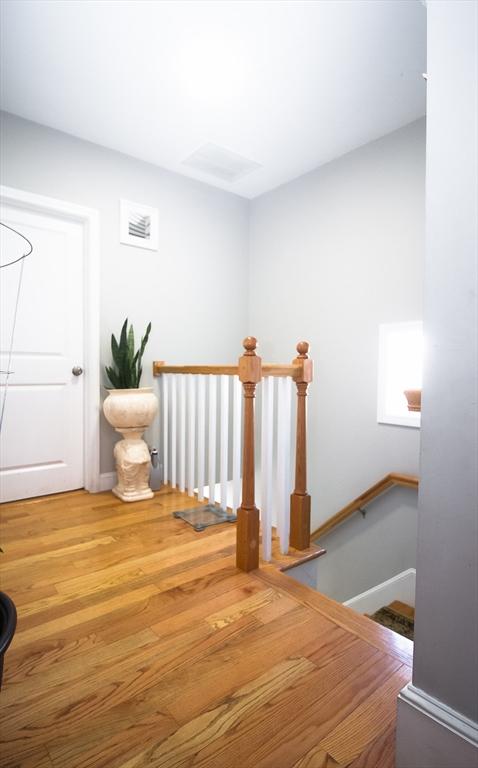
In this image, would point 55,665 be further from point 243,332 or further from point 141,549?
point 243,332

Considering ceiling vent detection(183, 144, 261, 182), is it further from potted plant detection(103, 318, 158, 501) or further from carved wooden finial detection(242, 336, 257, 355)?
carved wooden finial detection(242, 336, 257, 355)

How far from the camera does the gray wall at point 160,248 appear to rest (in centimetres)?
246

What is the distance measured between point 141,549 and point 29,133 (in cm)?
248

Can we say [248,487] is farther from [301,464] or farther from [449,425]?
[449,425]

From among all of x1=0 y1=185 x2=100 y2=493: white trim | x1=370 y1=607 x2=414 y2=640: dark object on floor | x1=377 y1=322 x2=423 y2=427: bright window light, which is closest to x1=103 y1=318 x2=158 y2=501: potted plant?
x1=0 y1=185 x2=100 y2=493: white trim

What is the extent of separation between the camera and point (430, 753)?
0.77m

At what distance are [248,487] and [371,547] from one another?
1416 millimetres

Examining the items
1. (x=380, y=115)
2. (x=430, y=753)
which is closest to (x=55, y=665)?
(x=430, y=753)

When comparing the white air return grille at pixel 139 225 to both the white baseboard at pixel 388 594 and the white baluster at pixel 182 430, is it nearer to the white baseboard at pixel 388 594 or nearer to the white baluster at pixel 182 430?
the white baluster at pixel 182 430

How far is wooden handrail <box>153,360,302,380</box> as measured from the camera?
173 cm

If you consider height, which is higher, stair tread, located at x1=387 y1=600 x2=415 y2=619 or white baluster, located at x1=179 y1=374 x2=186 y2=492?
white baluster, located at x1=179 y1=374 x2=186 y2=492

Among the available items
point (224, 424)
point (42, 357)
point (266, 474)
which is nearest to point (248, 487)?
point (266, 474)

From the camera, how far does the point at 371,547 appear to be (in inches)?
103

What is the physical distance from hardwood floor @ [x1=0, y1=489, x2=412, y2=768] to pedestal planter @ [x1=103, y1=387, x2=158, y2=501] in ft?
2.52
